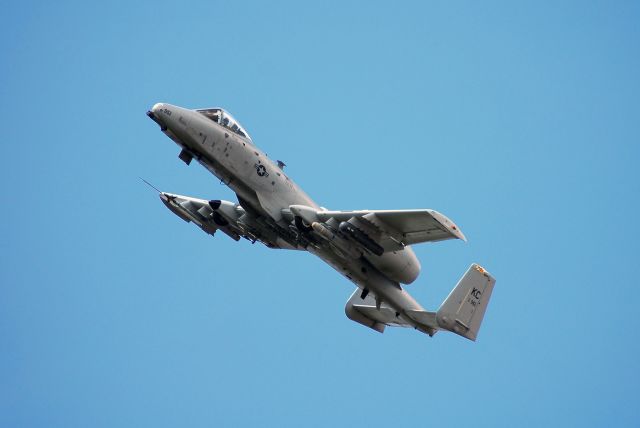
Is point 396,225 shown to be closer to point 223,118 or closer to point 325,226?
point 325,226

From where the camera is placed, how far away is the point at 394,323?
37938 millimetres

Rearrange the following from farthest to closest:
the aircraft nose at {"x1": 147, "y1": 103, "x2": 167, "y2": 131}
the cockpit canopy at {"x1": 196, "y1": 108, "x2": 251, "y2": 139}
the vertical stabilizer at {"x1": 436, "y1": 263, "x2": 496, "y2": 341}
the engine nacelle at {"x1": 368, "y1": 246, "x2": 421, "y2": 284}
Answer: the vertical stabilizer at {"x1": 436, "y1": 263, "x2": 496, "y2": 341} < the engine nacelle at {"x1": 368, "y1": 246, "x2": 421, "y2": 284} < the cockpit canopy at {"x1": 196, "y1": 108, "x2": 251, "y2": 139} < the aircraft nose at {"x1": 147, "y1": 103, "x2": 167, "y2": 131}

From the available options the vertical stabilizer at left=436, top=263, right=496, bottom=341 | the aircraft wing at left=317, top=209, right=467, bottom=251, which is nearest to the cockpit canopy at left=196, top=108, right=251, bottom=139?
the aircraft wing at left=317, top=209, right=467, bottom=251

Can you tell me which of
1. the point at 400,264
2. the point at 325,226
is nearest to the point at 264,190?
the point at 325,226

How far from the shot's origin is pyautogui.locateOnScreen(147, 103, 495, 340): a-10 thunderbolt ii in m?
32.1

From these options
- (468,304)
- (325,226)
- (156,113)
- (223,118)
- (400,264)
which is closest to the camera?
(156,113)

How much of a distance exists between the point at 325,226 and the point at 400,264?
12.0ft

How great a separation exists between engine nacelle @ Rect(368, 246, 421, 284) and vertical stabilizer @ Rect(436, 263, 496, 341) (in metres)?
1.96

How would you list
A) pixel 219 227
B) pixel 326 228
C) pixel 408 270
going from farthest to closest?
pixel 219 227, pixel 408 270, pixel 326 228

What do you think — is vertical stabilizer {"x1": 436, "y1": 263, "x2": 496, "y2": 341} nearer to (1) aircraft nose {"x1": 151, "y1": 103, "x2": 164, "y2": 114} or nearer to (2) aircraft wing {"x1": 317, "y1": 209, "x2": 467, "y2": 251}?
(2) aircraft wing {"x1": 317, "y1": 209, "x2": 467, "y2": 251}

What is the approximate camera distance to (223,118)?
1308 inches

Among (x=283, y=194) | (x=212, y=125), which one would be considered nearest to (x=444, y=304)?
(x=283, y=194)

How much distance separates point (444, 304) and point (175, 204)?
11811 millimetres

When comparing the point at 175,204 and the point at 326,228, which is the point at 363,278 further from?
the point at 175,204
